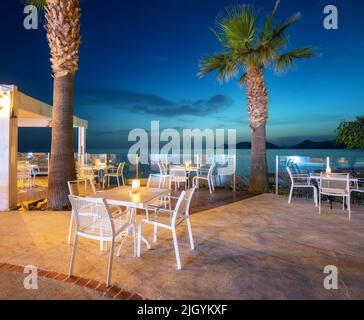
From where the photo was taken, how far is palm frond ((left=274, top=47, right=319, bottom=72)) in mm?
6785

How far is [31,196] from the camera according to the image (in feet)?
21.5

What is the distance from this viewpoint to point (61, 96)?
16.7 ft

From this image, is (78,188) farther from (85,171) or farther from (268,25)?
(268,25)

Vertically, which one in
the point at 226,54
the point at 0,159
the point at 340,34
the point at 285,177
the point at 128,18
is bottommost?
the point at 285,177

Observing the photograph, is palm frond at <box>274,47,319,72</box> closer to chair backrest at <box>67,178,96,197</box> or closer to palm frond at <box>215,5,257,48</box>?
palm frond at <box>215,5,257,48</box>

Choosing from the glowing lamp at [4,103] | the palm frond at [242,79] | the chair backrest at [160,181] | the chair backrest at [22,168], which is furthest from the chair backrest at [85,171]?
the palm frond at [242,79]

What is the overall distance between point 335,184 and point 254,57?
405 centimetres

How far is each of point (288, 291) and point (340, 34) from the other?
39.1 feet

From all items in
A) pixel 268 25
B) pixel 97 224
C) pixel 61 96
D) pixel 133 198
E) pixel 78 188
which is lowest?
pixel 97 224

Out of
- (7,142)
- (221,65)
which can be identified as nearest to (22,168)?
(7,142)

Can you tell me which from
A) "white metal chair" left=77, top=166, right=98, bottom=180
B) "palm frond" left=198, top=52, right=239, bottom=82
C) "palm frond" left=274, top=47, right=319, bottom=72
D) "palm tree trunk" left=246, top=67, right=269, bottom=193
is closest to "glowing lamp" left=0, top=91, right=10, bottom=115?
"white metal chair" left=77, top=166, right=98, bottom=180
